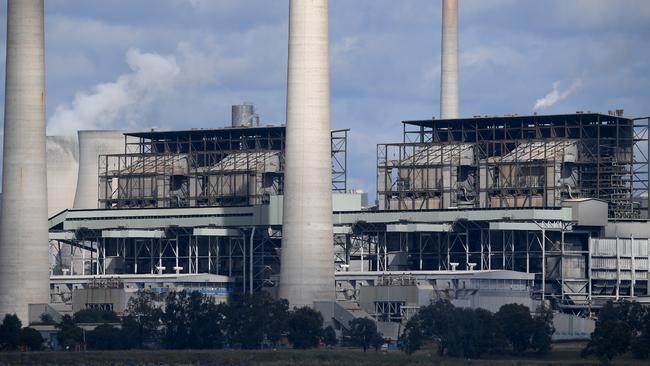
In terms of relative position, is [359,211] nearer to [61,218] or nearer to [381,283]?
[381,283]

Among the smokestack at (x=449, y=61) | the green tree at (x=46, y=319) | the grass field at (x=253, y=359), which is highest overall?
the smokestack at (x=449, y=61)

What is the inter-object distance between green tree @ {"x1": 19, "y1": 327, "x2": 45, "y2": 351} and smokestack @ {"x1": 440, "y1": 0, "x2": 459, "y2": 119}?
71766mm

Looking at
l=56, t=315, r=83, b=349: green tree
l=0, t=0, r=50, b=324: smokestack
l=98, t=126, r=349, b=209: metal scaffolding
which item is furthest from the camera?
l=98, t=126, r=349, b=209: metal scaffolding

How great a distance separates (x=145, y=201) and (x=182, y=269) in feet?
45.0

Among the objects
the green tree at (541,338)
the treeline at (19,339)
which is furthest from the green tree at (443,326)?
the treeline at (19,339)

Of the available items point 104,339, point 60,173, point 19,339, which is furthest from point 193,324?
point 60,173

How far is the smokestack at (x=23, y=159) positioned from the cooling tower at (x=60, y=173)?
56.3 meters

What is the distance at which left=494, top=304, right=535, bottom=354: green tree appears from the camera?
11788cm

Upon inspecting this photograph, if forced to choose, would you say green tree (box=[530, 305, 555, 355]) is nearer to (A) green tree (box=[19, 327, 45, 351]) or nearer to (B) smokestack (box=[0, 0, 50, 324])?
(A) green tree (box=[19, 327, 45, 351])

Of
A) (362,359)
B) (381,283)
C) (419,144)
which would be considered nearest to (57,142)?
(419,144)

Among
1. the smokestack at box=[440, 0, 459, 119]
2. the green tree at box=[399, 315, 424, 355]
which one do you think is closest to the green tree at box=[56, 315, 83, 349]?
the green tree at box=[399, 315, 424, 355]

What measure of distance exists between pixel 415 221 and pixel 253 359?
148 feet

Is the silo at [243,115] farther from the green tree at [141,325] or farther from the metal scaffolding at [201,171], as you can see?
the green tree at [141,325]

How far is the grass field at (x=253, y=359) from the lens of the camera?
360 ft
